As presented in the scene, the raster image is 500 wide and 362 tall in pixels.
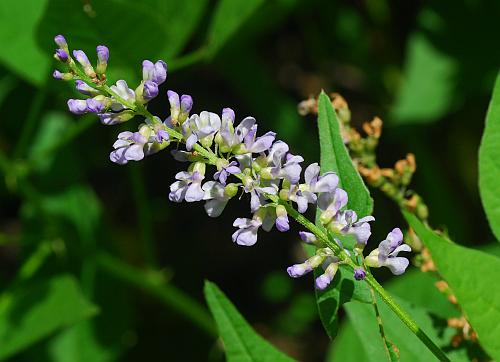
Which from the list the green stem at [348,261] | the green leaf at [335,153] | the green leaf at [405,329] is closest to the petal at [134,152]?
the green stem at [348,261]

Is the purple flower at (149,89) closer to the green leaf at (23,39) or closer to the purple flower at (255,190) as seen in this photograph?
the purple flower at (255,190)

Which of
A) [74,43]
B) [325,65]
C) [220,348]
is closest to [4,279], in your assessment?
[220,348]

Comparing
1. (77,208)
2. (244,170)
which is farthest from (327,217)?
(77,208)

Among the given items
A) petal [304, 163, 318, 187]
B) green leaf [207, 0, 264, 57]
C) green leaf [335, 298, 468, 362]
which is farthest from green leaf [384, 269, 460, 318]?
petal [304, 163, 318, 187]

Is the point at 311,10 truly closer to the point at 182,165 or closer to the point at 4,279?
the point at 182,165

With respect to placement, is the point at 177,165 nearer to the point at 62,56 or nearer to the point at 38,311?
the point at 38,311
